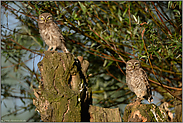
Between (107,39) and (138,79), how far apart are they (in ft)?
2.70

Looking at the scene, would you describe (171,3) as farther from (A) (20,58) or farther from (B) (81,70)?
(A) (20,58)

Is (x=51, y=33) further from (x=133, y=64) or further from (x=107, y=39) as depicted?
(x=133, y=64)

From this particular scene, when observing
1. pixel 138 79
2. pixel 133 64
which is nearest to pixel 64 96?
pixel 133 64

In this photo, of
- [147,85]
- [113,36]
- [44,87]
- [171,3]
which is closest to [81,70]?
[44,87]

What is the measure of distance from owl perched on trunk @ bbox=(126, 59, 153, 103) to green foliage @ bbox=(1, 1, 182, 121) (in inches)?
5.2

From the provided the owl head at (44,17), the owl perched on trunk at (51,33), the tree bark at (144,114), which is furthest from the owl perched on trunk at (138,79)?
the owl head at (44,17)

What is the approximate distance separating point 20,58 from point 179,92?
10.1ft

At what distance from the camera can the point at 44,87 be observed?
7.39 feet

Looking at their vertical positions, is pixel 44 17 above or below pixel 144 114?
above

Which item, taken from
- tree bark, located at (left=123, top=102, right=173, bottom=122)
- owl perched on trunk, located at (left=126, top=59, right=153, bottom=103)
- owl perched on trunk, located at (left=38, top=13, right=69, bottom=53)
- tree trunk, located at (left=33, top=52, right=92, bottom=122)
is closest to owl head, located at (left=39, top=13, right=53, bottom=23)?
owl perched on trunk, located at (left=38, top=13, right=69, bottom=53)

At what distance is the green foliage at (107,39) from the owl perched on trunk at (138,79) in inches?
5.2

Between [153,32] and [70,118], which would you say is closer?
[70,118]

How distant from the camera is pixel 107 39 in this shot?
11.0 ft

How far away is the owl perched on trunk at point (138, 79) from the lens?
329 centimetres
